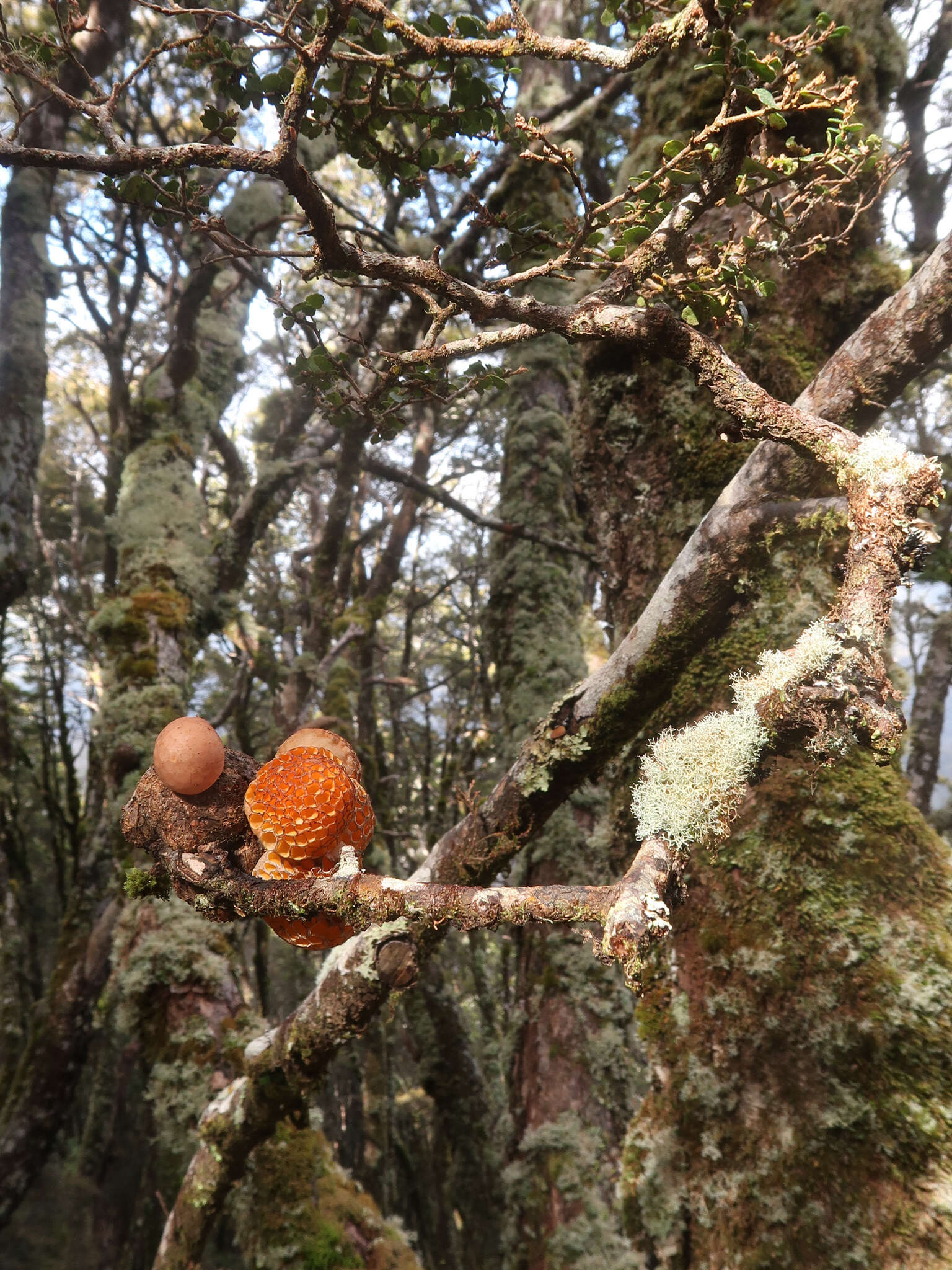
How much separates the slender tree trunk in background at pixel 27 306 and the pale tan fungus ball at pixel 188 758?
3772 millimetres

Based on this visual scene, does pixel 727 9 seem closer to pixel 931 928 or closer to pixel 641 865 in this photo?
pixel 641 865

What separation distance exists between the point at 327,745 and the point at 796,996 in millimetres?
1305

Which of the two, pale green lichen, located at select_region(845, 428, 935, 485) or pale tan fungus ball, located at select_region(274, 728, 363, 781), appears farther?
pale tan fungus ball, located at select_region(274, 728, 363, 781)

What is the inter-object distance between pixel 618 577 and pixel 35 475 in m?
4.21

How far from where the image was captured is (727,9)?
4.39ft

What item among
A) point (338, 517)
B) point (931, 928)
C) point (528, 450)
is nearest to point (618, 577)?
point (931, 928)

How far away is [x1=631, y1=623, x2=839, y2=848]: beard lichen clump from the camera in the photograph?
1.11 m

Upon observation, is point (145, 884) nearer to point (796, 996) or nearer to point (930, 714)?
point (796, 996)

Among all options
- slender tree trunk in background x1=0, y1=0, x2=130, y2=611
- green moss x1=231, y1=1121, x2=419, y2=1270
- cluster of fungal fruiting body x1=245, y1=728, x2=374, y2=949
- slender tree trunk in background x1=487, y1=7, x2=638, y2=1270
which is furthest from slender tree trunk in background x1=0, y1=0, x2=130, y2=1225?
cluster of fungal fruiting body x1=245, y1=728, x2=374, y2=949

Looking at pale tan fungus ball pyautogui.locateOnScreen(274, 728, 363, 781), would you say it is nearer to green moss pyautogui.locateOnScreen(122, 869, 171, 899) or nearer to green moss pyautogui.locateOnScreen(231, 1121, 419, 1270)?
green moss pyautogui.locateOnScreen(122, 869, 171, 899)

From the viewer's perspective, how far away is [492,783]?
715cm

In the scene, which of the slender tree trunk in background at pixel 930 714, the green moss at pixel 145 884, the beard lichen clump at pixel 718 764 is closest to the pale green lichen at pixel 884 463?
the beard lichen clump at pixel 718 764

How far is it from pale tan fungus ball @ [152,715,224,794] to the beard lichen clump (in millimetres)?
752

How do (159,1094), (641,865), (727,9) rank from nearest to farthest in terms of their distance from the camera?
(641,865) → (727,9) → (159,1094)
